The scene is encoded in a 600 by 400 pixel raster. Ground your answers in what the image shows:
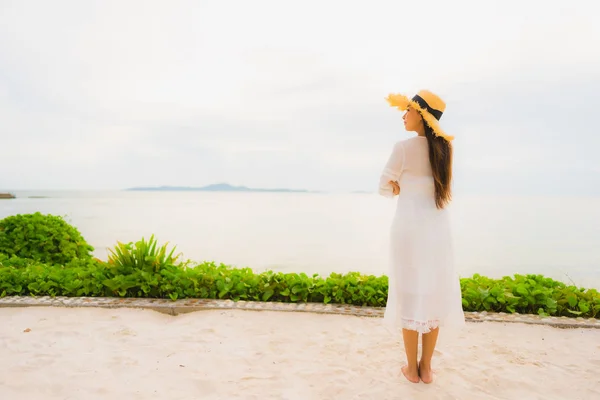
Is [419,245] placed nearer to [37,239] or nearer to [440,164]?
[440,164]

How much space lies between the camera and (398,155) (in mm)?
3600

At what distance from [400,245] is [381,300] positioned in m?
2.33

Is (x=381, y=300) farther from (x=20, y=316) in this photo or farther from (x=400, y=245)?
(x=20, y=316)

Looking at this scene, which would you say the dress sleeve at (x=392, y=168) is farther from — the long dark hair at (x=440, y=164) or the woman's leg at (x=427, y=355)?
the woman's leg at (x=427, y=355)

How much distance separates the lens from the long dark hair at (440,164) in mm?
3545

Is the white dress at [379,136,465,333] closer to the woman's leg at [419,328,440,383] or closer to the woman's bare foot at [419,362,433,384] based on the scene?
the woman's leg at [419,328,440,383]

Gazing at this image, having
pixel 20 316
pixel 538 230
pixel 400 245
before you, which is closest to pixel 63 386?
pixel 20 316

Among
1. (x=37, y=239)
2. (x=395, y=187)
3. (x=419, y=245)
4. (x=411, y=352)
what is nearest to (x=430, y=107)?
(x=395, y=187)

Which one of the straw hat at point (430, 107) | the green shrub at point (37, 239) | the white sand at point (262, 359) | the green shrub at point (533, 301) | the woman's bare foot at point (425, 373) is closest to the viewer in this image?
the straw hat at point (430, 107)

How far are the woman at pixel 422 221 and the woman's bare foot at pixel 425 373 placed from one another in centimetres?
42

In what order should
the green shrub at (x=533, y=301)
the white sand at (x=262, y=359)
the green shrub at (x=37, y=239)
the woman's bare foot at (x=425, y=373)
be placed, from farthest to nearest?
the green shrub at (x=37, y=239)
the green shrub at (x=533, y=301)
the woman's bare foot at (x=425, y=373)
the white sand at (x=262, y=359)

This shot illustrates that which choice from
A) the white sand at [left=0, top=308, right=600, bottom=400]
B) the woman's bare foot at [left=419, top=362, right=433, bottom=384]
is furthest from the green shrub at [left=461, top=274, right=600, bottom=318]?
the woman's bare foot at [left=419, top=362, right=433, bottom=384]

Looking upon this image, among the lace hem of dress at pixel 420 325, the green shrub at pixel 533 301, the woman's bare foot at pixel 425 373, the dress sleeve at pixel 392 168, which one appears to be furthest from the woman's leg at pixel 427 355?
the green shrub at pixel 533 301

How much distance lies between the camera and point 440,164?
3553mm
